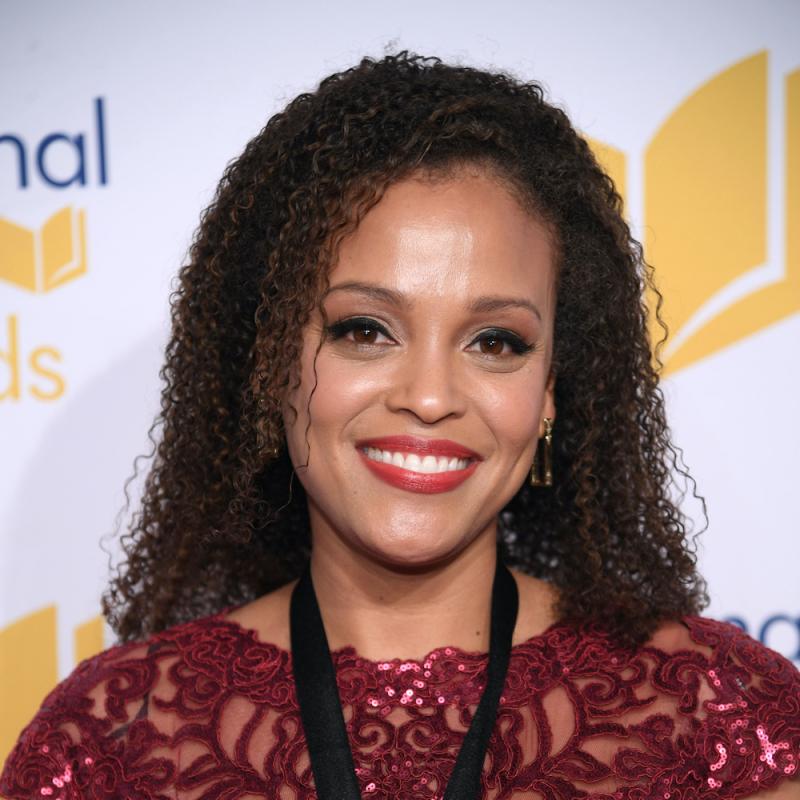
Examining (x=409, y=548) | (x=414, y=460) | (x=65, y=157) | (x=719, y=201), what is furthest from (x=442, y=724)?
(x=65, y=157)

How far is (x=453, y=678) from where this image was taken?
1.64 meters

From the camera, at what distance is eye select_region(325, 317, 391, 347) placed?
1.55 m

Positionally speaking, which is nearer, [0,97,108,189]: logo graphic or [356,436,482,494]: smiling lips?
[356,436,482,494]: smiling lips

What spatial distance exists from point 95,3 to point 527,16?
3.12 feet

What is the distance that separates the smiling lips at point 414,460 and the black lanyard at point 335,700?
27cm

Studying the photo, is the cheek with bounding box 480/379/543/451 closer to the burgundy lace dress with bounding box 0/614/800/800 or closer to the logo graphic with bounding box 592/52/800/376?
the burgundy lace dress with bounding box 0/614/800/800

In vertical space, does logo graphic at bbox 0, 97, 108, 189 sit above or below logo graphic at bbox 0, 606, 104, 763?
above

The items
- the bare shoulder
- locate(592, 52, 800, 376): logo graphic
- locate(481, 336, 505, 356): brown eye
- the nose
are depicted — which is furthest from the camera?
locate(592, 52, 800, 376): logo graphic

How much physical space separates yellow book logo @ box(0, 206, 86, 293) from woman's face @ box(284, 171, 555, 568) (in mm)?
958

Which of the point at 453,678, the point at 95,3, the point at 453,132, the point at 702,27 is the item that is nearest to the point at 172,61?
the point at 95,3

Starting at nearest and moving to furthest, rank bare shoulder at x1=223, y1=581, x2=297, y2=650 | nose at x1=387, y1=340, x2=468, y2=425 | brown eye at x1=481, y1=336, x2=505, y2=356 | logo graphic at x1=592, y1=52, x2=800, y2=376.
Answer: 1. nose at x1=387, y1=340, x2=468, y2=425
2. brown eye at x1=481, y1=336, x2=505, y2=356
3. bare shoulder at x1=223, y1=581, x2=297, y2=650
4. logo graphic at x1=592, y1=52, x2=800, y2=376

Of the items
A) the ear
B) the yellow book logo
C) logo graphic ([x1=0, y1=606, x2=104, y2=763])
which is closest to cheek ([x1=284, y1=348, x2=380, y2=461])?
the ear

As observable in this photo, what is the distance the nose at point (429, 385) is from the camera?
1495 mm

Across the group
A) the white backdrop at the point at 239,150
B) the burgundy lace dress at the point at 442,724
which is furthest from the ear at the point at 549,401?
the white backdrop at the point at 239,150
